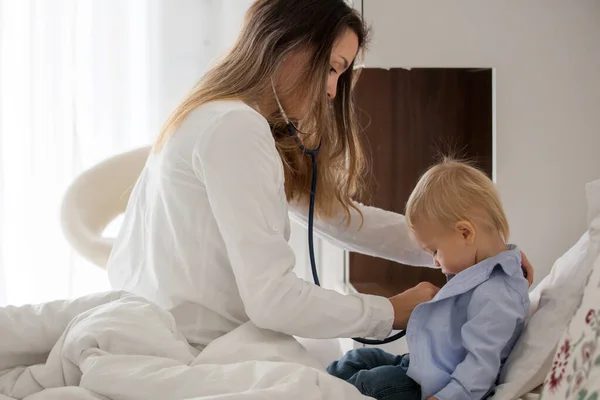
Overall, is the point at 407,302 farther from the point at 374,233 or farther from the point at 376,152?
the point at 376,152

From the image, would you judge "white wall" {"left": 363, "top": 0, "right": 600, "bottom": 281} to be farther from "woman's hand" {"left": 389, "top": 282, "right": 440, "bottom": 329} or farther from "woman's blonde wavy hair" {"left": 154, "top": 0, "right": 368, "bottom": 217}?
"woman's hand" {"left": 389, "top": 282, "right": 440, "bottom": 329}

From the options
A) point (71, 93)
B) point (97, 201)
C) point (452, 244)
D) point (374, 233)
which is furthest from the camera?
point (71, 93)

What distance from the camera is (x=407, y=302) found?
1.26 m

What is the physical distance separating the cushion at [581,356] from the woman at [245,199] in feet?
1.20

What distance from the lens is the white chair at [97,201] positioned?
2002 millimetres

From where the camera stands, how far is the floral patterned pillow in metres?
0.79

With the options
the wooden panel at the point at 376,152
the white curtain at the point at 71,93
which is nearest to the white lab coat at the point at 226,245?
the wooden panel at the point at 376,152

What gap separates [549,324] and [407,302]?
261 mm

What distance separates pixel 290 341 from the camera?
3.89 feet

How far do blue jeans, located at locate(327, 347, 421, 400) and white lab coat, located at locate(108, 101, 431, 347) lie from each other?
0.22ft

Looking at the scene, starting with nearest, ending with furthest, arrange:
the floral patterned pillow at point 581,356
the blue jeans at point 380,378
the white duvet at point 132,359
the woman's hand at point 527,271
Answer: the floral patterned pillow at point 581,356
the white duvet at point 132,359
the blue jeans at point 380,378
the woman's hand at point 527,271

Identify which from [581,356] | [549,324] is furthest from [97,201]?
[581,356]

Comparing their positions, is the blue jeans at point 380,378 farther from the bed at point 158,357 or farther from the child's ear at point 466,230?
the child's ear at point 466,230

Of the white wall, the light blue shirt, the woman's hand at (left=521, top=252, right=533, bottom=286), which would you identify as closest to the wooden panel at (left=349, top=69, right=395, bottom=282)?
the white wall
